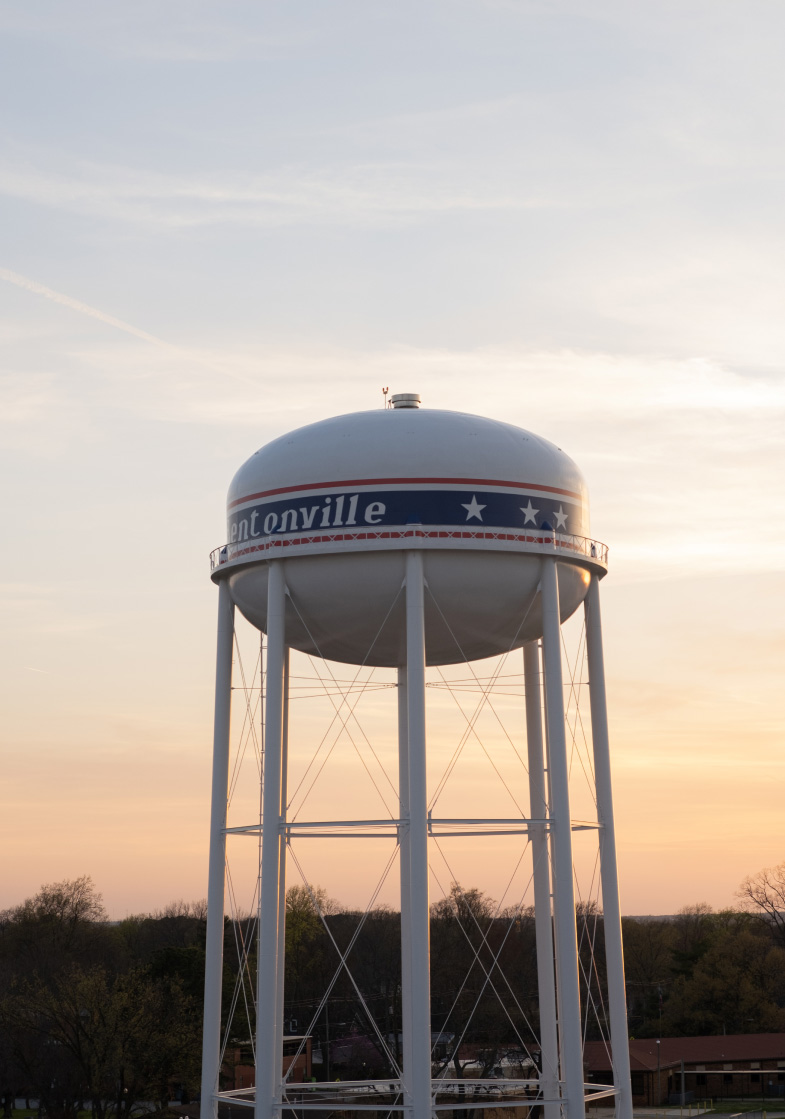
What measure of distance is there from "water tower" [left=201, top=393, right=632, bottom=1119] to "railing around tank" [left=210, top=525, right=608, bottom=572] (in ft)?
0.09

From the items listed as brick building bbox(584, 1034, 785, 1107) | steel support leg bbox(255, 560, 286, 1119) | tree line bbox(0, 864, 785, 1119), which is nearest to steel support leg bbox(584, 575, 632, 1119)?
steel support leg bbox(255, 560, 286, 1119)

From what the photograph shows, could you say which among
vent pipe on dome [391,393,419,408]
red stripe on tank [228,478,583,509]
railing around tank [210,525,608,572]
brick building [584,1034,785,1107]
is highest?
vent pipe on dome [391,393,419,408]

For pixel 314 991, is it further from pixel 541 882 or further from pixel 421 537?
pixel 421 537

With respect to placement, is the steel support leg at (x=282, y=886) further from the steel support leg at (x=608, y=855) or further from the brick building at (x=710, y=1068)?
the brick building at (x=710, y=1068)

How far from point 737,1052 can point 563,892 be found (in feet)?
143

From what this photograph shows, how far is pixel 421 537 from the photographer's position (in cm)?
1939

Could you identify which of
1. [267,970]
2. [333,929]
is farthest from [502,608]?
[333,929]

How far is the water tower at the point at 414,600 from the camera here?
18969 millimetres

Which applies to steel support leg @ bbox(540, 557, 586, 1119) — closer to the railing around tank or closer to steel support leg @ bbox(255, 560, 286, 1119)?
the railing around tank

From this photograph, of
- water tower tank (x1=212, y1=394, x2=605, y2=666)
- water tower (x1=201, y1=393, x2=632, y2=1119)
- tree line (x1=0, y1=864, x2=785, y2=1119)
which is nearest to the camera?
water tower (x1=201, y1=393, x2=632, y2=1119)

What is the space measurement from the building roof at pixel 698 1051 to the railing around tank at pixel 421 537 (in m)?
40.5

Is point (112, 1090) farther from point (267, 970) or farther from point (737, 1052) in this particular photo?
point (267, 970)

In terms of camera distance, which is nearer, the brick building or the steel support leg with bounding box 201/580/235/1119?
the steel support leg with bounding box 201/580/235/1119

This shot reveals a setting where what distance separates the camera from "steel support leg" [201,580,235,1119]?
20641mm
